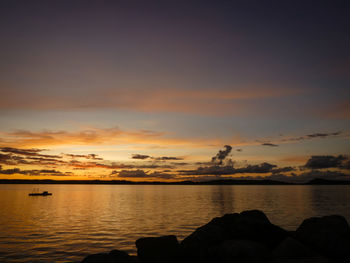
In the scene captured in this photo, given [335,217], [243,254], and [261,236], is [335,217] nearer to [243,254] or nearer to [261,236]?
[261,236]

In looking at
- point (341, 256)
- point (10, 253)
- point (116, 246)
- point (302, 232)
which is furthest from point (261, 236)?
point (10, 253)

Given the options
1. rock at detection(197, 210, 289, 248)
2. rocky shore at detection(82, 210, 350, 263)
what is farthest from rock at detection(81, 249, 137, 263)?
rock at detection(197, 210, 289, 248)

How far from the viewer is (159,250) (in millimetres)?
14828

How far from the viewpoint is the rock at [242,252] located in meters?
13.0

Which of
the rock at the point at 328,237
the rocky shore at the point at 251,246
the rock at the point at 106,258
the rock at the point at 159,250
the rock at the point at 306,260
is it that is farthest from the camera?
the rock at the point at 159,250

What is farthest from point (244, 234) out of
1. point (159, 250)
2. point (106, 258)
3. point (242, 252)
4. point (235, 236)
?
point (106, 258)

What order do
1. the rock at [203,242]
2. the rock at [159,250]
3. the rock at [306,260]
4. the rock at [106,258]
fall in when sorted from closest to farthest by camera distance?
the rock at [306,260] → the rock at [106,258] → the rock at [159,250] → the rock at [203,242]

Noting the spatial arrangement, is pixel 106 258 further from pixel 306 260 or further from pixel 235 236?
pixel 306 260

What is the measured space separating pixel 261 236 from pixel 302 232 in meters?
2.28

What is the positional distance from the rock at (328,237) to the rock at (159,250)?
21.7 ft

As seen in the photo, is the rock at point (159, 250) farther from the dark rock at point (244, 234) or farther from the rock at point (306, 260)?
the rock at point (306, 260)

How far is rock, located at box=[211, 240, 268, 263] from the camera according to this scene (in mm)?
12953

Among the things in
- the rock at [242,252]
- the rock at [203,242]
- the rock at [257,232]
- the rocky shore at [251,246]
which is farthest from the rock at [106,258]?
the rock at [257,232]

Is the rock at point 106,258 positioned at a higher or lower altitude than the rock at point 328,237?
lower
